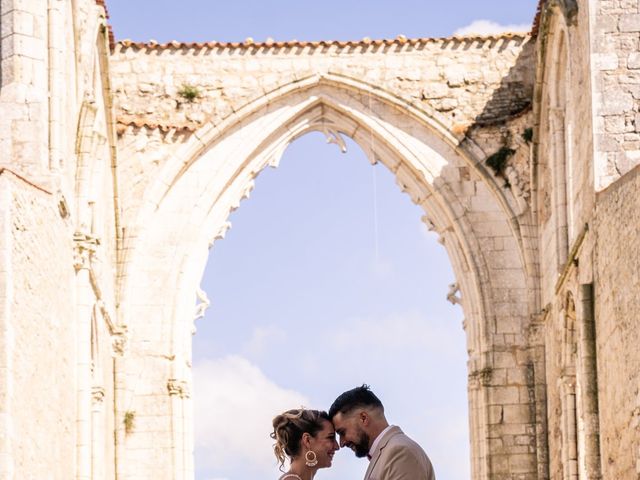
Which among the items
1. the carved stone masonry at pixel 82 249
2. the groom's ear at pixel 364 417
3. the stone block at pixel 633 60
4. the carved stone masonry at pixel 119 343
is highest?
the stone block at pixel 633 60

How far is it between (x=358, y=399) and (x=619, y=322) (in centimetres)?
856

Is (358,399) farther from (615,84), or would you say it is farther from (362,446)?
(615,84)

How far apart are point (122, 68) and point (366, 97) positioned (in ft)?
10.8

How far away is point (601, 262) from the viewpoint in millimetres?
16953

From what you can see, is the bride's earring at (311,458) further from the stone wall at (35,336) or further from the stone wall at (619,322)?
the stone wall at (619,322)

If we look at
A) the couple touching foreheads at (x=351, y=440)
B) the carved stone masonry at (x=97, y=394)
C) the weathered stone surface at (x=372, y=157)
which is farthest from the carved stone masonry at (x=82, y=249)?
the couple touching foreheads at (x=351, y=440)

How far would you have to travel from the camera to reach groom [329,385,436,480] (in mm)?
7633

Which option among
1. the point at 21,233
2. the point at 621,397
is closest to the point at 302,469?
the point at 21,233

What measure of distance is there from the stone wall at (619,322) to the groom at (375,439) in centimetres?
740

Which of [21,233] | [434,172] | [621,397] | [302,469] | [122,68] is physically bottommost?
[302,469]

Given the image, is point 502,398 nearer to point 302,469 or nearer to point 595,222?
point 595,222

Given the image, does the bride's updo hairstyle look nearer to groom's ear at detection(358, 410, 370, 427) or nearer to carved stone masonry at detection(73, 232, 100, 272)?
groom's ear at detection(358, 410, 370, 427)

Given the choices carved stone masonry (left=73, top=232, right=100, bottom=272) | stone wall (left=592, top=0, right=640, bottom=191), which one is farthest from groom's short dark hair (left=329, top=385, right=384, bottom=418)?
carved stone masonry (left=73, top=232, right=100, bottom=272)

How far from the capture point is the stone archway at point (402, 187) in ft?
74.1
